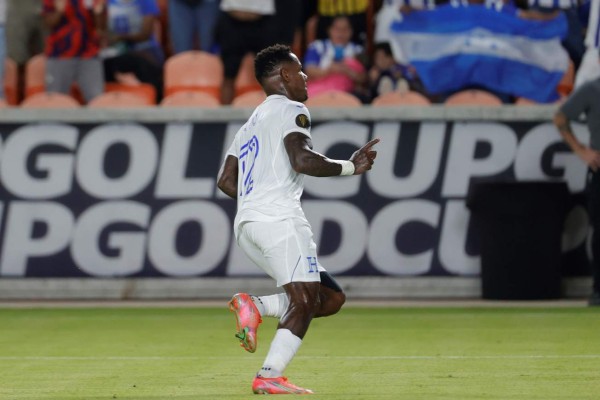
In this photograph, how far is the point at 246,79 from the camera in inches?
620

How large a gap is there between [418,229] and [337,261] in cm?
91

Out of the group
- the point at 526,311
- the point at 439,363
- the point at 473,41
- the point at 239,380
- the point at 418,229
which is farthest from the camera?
the point at 473,41

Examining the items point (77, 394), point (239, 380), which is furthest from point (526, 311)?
point (77, 394)

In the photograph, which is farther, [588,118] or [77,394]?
[588,118]

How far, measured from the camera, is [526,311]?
12.9 meters

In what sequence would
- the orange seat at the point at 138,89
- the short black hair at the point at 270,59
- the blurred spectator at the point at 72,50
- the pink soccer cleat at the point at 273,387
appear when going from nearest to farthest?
the pink soccer cleat at the point at 273,387, the short black hair at the point at 270,59, the blurred spectator at the point at 72,50, the orange seat at the point at 138,89

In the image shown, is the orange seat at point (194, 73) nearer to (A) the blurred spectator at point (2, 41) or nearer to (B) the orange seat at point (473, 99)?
(A) the blurred spectator at point (2, 41)

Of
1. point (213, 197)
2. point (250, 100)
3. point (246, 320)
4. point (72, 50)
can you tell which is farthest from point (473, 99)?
point (246, 320)

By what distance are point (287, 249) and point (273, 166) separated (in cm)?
47

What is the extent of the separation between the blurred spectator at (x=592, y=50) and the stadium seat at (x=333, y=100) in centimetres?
242

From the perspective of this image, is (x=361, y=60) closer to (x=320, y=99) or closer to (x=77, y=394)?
(x=320, y=99)

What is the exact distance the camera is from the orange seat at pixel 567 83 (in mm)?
15508

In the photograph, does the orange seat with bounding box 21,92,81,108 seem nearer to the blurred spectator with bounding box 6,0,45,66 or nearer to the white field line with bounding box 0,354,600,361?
the blurred spectator with bounding box 6,0,45,66

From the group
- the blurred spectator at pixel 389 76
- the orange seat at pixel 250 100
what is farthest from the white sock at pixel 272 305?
the blurred spectator at pixel 389 76
